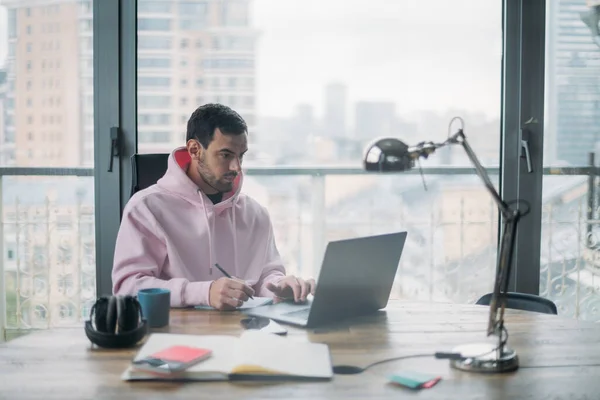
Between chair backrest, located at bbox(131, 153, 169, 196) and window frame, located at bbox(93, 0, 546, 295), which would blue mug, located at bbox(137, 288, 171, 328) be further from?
window frame, located at bbox(93, 0, 546, 295)

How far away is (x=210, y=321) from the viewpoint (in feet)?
5.70

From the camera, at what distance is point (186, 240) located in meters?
2.15

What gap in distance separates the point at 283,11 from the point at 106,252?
1.49m

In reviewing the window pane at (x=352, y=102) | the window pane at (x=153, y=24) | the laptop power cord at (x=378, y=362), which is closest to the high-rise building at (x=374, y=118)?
the window pane at (x=352, y=102)

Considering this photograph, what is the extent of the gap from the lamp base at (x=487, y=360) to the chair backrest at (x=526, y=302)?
2.55 ft

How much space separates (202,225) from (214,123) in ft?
1.10

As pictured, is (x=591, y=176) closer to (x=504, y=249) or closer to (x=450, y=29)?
(x=450, y=29)

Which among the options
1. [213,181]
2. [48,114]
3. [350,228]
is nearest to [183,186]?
[213,181]

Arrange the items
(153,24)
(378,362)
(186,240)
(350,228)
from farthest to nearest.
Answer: (350,228) → (153,24) → (186,240) → (378,362)

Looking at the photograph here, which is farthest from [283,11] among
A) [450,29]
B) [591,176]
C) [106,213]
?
[591,176]

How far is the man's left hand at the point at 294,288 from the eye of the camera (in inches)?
74.2

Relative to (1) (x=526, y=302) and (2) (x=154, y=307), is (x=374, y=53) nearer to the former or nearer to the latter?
(1) (x=526, y=302)

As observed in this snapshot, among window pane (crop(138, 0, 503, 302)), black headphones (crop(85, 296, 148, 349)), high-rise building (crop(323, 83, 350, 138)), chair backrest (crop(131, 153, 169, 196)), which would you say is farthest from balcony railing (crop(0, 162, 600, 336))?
black headphones (crop(85, 296, 148, 349))

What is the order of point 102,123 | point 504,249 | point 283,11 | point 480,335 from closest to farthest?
point 504,249, point 480,335, point 102,123, point 283,11
